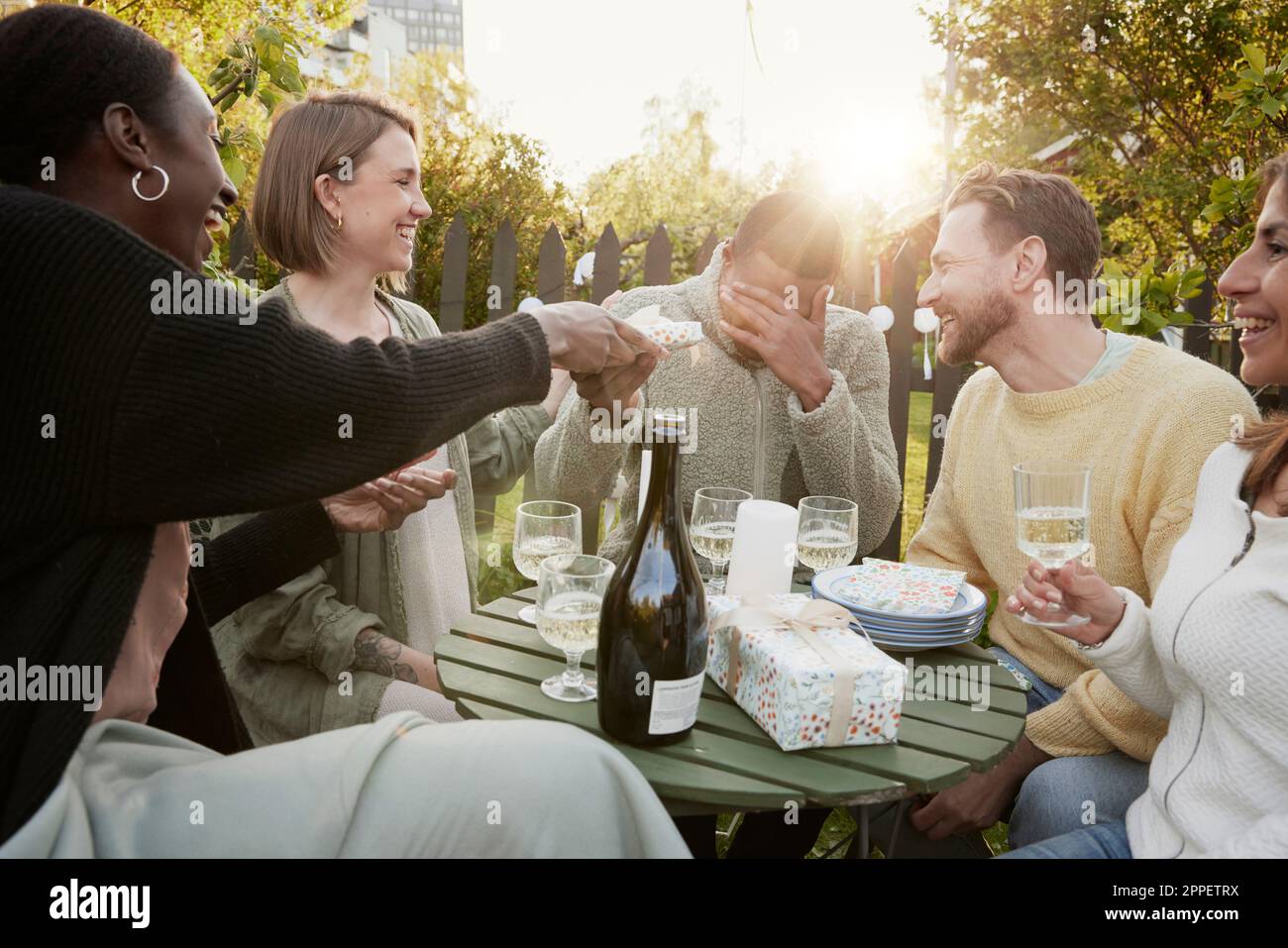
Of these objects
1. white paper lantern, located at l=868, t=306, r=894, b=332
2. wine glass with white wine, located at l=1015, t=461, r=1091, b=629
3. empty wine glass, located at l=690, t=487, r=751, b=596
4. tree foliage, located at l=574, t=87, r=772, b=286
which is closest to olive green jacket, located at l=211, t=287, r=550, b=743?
empty wine glass, located at l=690, t=487, r=751, b=596

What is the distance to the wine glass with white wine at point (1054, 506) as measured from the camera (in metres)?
1.81

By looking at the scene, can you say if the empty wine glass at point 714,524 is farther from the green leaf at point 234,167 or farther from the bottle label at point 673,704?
the green leaf at point 234,167

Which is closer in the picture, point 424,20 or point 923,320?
point 923,320

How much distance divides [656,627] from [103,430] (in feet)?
2.95

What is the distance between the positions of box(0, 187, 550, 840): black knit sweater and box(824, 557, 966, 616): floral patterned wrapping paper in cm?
127

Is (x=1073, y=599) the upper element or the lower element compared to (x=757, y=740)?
upper

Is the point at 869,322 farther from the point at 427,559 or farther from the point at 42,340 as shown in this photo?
the point at 42,340

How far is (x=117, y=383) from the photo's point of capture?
1252 millimetres

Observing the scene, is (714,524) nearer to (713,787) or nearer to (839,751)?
(839,751)

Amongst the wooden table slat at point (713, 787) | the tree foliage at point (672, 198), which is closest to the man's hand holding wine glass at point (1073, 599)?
the wooden table slat at point (713, 787)

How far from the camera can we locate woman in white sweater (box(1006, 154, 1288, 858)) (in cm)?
173

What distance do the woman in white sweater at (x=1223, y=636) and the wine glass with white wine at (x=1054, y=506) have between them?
153 mm

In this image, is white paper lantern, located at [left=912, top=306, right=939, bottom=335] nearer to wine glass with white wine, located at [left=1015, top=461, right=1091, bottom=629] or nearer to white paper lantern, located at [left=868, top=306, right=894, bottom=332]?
white paper lantern, located at [left=868, top=306, right=894, bottom=332]

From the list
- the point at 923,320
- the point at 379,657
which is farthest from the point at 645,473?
the point at 923,320
